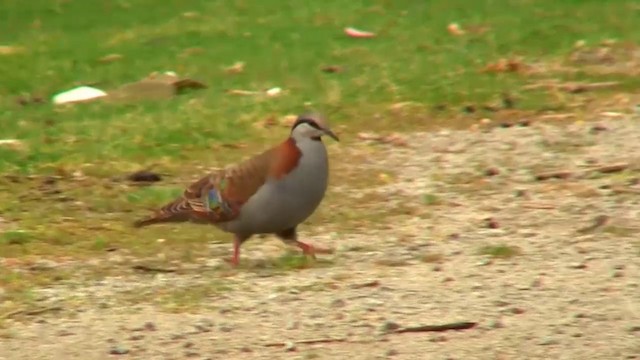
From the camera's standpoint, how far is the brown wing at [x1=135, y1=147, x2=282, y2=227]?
751 cm

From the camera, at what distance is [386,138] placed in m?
10.6

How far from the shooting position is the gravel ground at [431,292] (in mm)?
6148

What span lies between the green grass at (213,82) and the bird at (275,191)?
0.22 m

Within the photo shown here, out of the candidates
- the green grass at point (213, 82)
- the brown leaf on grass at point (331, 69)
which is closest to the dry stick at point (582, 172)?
the green grass at point (213, 82)

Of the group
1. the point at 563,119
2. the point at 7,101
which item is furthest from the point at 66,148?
the point at 563,119

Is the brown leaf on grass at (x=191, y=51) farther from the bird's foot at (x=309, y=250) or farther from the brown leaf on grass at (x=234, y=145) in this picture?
the bird's foot at (x=309, y=250)

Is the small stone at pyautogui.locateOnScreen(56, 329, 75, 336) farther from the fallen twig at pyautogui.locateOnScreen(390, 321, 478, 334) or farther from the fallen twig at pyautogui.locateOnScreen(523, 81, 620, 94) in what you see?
the fallen twig at pyautogui.locateOnScreen(523, 81, 620, 94)

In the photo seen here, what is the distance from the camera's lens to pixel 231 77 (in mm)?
12875

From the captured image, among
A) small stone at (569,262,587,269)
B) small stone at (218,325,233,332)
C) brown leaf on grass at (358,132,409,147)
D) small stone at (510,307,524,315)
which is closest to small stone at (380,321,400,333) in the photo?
small stone at (510,307,524,315)

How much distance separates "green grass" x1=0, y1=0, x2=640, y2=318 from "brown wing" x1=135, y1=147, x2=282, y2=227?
0.23 metres

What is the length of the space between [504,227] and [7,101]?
206 inches

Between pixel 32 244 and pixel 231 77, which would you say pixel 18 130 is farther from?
pixel 32 244

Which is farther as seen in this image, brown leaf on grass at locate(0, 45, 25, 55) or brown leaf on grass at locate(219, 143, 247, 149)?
brown leaf on grass at locate(0, 45, 25, 55)

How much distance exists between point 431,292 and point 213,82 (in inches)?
240
